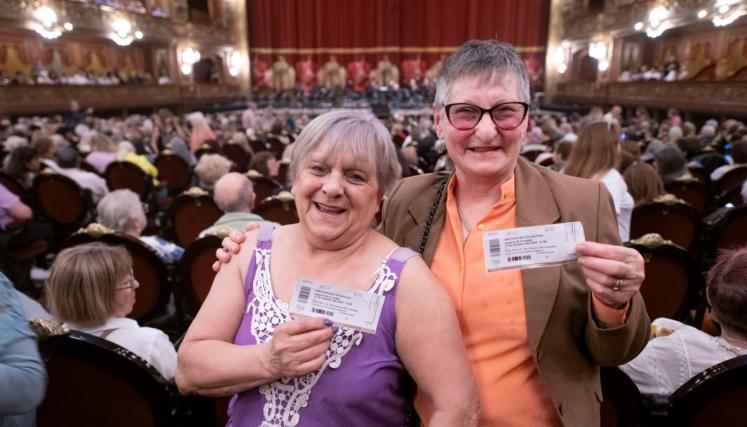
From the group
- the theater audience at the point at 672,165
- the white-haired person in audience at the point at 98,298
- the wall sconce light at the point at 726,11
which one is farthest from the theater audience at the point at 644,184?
the wall sconce light at the point at 726,11

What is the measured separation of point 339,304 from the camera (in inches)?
34.5

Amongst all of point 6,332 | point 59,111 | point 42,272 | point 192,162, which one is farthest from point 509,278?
point 59,111

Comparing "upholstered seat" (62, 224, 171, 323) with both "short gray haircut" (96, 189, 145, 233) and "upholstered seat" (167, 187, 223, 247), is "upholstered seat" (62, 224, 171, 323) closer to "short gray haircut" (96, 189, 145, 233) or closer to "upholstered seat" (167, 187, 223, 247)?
"short gray haircut" (96, 189, 145, 233)

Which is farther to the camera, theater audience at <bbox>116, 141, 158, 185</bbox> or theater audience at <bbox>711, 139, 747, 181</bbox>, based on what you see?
theater audience at <bbox>116, 141, 158, 185</bbox>

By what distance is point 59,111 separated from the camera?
12008 millimetres

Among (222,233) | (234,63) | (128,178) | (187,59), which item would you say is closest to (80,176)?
(128,178)

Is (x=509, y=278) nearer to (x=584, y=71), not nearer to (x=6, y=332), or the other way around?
(x=6, y=332)

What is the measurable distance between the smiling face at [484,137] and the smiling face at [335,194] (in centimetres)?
19

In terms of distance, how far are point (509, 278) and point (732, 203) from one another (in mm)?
3623

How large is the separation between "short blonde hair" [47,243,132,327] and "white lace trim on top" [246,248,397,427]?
0.77m

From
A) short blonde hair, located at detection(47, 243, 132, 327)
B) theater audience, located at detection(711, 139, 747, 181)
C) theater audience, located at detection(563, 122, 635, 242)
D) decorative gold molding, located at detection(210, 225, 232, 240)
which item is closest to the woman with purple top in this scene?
short blonde hair, located at detection(47, 243, 132, 327)

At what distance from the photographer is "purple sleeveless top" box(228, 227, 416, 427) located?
1009 mm

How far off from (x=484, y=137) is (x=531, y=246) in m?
0.28

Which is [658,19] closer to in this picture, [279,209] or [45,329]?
[279,209]
